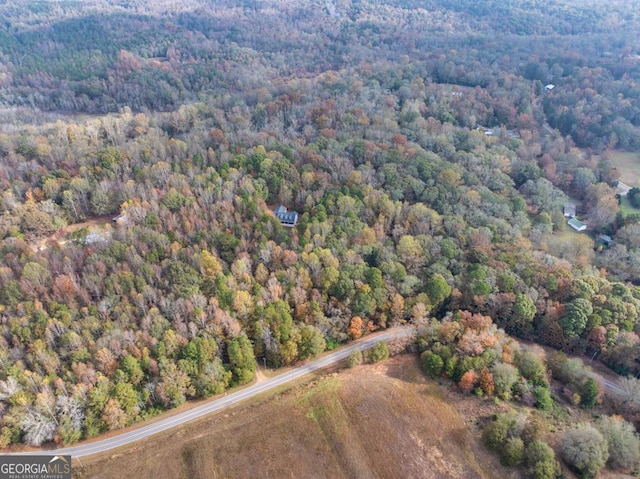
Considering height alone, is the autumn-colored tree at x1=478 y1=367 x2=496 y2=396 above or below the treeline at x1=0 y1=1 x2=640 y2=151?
below

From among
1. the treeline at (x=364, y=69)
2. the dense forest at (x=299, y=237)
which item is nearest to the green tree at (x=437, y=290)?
the dense forest at (x=299, y=237)

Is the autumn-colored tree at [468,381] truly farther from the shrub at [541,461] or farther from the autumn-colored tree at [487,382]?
the shrub at [541,461]

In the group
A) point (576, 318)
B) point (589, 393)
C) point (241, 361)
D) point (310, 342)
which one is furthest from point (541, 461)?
point (241, 361)

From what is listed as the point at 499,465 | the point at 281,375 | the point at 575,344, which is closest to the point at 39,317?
the point at 281,375

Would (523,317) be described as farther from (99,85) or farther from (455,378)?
(99,85)

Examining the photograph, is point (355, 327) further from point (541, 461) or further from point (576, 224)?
point (576, 224)

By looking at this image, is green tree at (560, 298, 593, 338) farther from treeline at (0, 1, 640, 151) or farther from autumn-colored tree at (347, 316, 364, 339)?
treeline at (0, 1, 640, 151)

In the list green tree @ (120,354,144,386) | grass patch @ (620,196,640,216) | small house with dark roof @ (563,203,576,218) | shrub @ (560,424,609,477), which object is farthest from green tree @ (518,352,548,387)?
grass patch @ (620,196,640,216)
